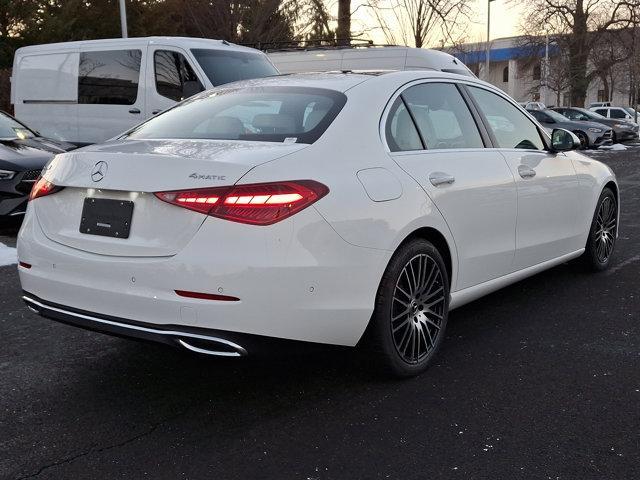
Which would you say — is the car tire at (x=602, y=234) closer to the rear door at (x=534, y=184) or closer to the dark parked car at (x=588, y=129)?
the rear door at (x=534, y=184)

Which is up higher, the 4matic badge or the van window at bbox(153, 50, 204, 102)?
the van window at bbox(153, 50, 204, 102)

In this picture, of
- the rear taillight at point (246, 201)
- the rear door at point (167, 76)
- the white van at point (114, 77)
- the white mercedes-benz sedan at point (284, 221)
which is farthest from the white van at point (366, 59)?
the rear taillight at point (246, 201)

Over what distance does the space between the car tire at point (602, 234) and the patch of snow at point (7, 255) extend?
4.80 m

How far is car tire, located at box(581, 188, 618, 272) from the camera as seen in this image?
5887mm

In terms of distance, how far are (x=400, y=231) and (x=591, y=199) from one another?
2797mm

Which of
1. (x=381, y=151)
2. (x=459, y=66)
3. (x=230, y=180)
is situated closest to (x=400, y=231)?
(x=381, y=151)

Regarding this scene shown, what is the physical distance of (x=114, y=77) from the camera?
10.6 metres

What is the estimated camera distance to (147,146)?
3.52m

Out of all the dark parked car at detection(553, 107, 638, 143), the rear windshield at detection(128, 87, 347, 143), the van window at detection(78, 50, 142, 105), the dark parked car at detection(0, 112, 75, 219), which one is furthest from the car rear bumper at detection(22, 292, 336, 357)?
the dark parked car at detection(553, 107, 638, 143)

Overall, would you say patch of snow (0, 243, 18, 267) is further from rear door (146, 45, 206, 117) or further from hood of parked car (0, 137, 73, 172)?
rear door (146, 45, 206, 117)

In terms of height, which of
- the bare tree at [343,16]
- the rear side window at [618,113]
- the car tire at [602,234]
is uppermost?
the bare tree at [343,16]

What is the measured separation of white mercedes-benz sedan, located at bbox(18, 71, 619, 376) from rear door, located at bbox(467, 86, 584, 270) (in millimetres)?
186

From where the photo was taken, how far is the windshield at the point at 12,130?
28.9ft

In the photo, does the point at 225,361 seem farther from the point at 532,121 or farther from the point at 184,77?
the point at 184,77
